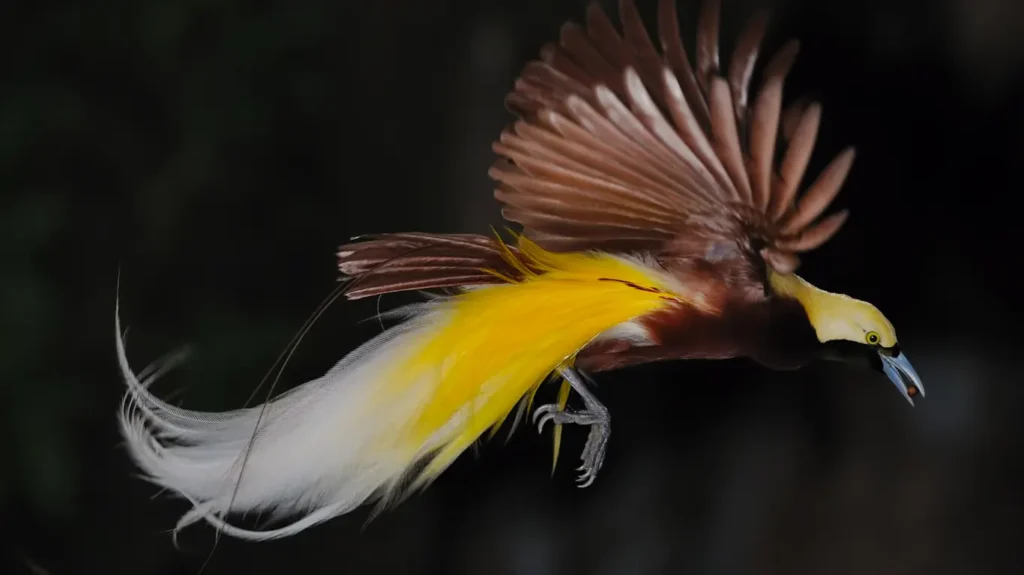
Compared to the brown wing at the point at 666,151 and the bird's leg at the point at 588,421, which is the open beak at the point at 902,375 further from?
the bird's leg at the point at 588,421

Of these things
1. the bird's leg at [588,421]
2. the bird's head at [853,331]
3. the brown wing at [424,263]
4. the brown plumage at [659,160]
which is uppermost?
the brown plumage at [659,160]

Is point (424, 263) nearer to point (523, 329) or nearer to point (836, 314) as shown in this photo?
point (523, 329)

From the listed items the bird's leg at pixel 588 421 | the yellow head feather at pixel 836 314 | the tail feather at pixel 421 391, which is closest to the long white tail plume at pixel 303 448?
the tail feather at pixel 421 391

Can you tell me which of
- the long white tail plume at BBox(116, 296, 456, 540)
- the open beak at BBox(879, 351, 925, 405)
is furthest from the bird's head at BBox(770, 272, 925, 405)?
the long white tail plume at BBox(116, 296, 456, 540)

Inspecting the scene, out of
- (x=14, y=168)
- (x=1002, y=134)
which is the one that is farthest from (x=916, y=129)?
(x=14, y=168)

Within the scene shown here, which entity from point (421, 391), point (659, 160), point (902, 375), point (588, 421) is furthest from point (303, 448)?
point (902, 375)

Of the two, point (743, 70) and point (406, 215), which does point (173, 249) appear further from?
point (743, 70)
